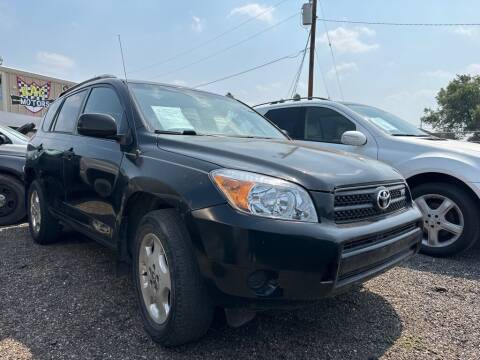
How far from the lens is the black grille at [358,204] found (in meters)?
2.18

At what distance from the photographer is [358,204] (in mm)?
2293

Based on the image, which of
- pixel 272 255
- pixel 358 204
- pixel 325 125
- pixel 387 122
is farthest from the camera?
pixel 325 125

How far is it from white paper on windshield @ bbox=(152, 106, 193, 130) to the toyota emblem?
1452 millimetres

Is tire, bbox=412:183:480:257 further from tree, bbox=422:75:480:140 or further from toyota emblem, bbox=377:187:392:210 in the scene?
tree, bbox=422:75:480:140

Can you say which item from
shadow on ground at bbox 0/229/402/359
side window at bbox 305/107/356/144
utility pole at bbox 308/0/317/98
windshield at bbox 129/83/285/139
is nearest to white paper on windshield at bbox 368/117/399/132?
side window at bbox 305/107/356/144

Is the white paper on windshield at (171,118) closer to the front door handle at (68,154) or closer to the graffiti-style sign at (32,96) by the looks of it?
the front door handle at (68,154)

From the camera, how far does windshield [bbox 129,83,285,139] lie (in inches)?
118

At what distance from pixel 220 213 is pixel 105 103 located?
6.36 feet

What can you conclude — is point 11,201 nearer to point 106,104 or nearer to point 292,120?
point 106,104

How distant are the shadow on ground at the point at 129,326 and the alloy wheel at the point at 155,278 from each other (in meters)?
0.20

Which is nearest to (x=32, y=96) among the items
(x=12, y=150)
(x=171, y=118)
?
(x=12, y=150)

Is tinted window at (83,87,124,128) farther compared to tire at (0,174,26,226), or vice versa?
tire at (0,174,26,226)

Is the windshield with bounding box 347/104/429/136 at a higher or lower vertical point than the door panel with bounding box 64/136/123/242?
higher

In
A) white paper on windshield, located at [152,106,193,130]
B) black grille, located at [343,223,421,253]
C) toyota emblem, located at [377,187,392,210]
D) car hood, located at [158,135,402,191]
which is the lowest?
black grille, located at [343,223,421,253]
